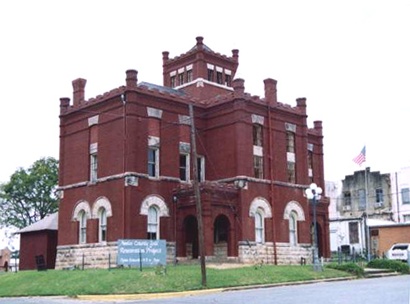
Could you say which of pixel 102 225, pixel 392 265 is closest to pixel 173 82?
pixel 102 225

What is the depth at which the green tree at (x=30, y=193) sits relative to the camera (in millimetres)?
78125

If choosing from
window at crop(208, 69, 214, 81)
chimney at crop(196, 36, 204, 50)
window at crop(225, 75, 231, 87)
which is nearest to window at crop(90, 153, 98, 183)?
window at crop(208, 69, 214, 81)

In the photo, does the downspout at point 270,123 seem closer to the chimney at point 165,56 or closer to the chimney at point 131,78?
the chimney at point 131,78

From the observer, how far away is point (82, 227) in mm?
44625

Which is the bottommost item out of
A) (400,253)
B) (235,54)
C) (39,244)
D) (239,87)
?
(400,253)

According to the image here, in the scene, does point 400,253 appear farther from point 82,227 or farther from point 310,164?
point 82,227

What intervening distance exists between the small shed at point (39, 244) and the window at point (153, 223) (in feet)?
40.5

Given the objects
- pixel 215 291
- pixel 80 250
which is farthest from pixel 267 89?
pixel 215 291

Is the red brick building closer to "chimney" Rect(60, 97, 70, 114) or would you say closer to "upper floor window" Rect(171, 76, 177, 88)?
"chimney" Rect(60, 97, 70, 114)

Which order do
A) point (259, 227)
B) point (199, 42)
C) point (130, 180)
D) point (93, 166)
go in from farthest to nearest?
point (199, 42), point (93, 166), point (259, 227), point (130, 180)

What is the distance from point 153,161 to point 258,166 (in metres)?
7.67

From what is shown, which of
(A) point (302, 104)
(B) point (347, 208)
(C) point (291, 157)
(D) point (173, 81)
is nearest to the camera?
(C) point (291, 157)

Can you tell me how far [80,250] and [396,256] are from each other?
23861 millimetres

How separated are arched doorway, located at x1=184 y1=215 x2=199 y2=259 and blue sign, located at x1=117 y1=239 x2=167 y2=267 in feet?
23.6
